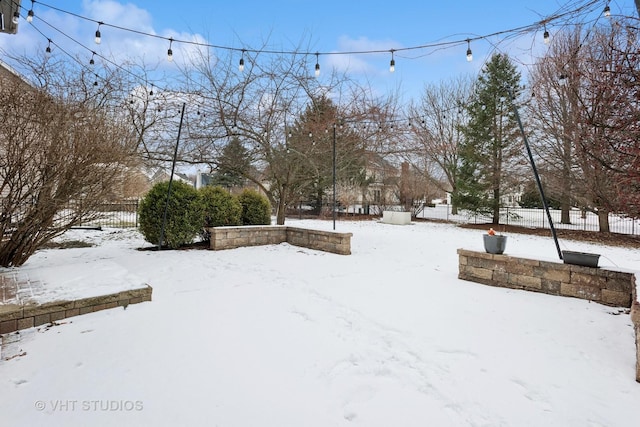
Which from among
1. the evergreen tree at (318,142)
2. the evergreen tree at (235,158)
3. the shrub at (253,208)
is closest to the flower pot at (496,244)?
the evergreen tree at (318,142)

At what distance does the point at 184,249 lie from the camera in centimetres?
637

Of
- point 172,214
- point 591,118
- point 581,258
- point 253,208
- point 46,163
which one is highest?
point 591,118

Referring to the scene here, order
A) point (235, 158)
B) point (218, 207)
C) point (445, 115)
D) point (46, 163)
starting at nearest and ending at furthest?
point (46, 163)
point (218, 207)
point (235, 158)
point (445, 115)

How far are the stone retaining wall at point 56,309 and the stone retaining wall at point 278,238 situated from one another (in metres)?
3.36

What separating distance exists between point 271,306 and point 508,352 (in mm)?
2053

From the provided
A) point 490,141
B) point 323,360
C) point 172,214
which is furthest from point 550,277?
point 490,141

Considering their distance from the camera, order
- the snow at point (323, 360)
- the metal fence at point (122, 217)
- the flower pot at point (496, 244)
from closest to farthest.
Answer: the snow at point (323, 360) → the flower pot at point (496, 244) → the metal fence at point (122, 217)

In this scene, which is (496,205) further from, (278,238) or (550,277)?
(550,277)

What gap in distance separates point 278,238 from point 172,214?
232 centimetres

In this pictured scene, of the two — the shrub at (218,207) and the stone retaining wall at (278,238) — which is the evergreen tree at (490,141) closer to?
the stone retaining wall at (278,238)

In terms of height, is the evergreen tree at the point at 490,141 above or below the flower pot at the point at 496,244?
above

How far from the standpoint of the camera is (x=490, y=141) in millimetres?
12789

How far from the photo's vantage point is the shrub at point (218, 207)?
6.69 m

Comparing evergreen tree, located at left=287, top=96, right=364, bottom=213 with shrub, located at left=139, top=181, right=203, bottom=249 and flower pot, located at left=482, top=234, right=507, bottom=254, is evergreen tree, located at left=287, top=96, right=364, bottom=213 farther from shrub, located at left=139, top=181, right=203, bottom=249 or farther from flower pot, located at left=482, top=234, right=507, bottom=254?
flower pot, located at left=482, top=234, right=507, bottom=254
